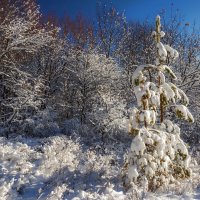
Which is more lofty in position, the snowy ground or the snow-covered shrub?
the snow-covered shrub

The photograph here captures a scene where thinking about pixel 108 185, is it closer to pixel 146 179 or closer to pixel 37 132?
pixel 146 179

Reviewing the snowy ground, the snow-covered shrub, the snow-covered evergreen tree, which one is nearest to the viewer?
the snowy ground

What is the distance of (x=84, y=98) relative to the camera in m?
20.3

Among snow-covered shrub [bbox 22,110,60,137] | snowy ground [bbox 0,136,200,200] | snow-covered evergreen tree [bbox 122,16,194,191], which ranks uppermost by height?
snow-covered shrub [bbox 22,110,60,137]

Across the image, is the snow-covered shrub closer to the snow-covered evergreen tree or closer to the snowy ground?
the snowy ground

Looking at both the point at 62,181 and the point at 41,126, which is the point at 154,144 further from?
the point at 41,126

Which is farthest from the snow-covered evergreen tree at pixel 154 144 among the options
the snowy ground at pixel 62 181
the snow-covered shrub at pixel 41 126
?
the snow-covered shrub at pixel 41 126

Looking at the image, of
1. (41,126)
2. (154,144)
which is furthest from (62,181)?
(41,126)

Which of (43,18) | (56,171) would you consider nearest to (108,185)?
(56,171)

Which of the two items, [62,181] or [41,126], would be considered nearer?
[62,181]

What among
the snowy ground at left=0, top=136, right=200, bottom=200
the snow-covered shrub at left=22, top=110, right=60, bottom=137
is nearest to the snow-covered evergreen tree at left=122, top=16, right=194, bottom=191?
the snowy ground at left=0, top=136, right=200, bottom=200

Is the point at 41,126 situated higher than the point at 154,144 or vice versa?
the point at 41,126

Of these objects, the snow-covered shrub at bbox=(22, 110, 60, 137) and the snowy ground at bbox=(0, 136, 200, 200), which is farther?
the snow-covered shrub at bbox=(22, 110, 60, 137)

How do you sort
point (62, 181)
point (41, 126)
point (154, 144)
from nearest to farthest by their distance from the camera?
point (62, 181) → point (154, 144) → point (41, 126)
